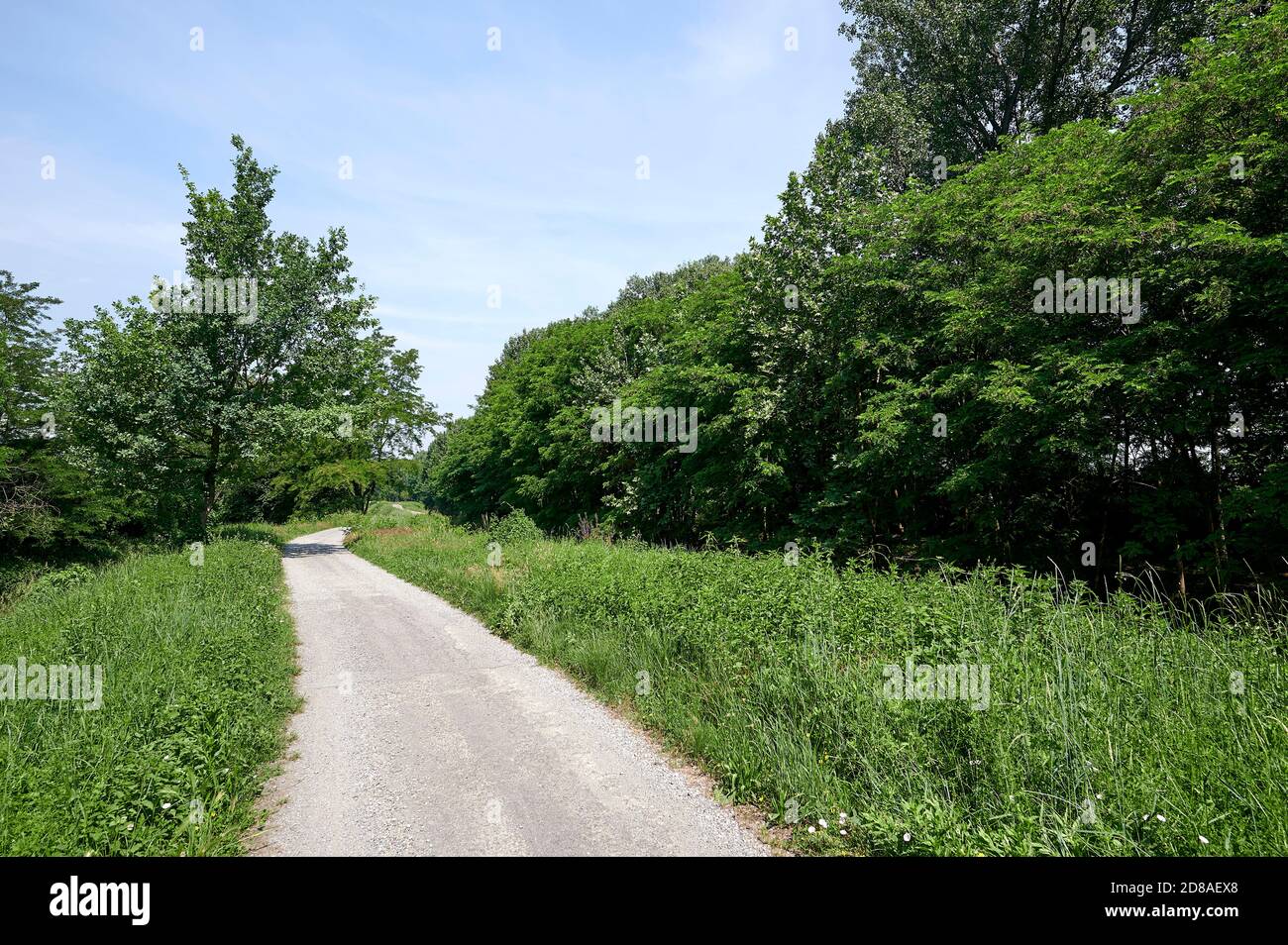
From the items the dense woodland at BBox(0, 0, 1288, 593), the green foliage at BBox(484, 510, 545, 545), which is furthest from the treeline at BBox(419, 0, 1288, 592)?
the green foliage at BBox(484, 510, 545, 545)

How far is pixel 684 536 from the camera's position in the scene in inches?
829

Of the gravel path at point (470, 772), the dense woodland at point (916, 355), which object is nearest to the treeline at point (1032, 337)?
the dense woodland at point (916, 355)

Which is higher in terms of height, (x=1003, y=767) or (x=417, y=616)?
(x=1003, y=767)

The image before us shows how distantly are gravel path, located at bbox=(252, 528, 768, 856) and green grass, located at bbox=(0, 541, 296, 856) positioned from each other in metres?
0.44

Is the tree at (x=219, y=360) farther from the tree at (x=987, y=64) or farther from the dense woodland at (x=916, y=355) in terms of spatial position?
the tree at (x=987, y=64)

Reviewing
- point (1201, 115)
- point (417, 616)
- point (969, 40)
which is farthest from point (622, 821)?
point (969, 40)

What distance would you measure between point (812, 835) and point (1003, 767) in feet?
4.60

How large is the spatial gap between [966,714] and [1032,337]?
8.97 meters

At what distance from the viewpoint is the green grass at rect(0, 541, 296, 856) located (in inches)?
153

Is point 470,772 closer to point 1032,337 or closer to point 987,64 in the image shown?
point 1032,337

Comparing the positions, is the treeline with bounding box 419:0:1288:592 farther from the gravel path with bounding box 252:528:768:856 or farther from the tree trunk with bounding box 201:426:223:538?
the tree trunk with bounding box 201:426:223:538

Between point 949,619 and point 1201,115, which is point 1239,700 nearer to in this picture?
point 949,619

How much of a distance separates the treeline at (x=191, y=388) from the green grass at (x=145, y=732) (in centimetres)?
1578

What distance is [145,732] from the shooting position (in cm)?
499
